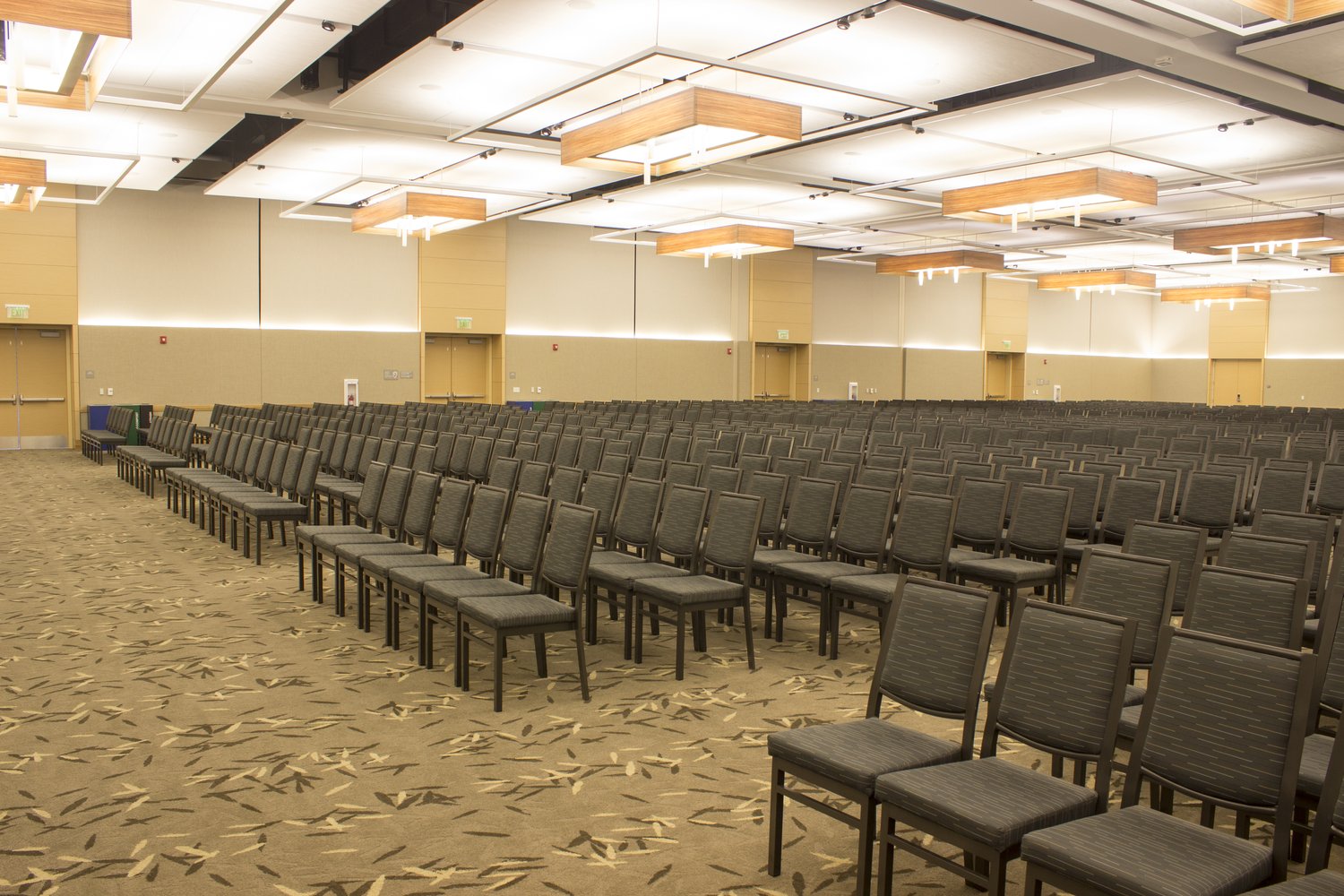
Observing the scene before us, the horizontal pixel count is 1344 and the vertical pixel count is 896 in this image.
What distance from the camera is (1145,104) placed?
1111 centimetres

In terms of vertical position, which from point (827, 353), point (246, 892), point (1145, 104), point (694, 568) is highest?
point (1145, 104)

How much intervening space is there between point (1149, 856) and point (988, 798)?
1.32ft

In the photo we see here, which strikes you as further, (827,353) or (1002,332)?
(1002,332)

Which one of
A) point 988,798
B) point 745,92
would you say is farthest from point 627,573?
point 745,92

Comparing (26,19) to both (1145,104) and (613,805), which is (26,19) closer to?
(613,805)

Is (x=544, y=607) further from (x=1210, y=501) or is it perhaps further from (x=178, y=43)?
(x=178, y=43)

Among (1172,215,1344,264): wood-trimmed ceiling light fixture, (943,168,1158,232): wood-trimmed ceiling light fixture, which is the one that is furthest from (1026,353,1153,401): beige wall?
(943,168,1158,232): wood-trimmed ceiling light fixture

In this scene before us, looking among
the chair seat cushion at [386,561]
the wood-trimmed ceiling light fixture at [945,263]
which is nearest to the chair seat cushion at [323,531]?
the chair seat cushion at [386,561]

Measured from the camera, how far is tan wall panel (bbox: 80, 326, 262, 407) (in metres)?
18.6

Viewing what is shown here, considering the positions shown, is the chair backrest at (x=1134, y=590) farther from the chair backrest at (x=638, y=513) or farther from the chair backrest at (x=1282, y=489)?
the chair backrest at (x=1282, y=489)

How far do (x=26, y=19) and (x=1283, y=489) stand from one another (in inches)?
320

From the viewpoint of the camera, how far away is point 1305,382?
3103 cm

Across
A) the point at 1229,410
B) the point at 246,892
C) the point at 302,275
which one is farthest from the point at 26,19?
the point at 1229,410

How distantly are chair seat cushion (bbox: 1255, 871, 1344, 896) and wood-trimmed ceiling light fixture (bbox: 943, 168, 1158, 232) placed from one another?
11.3 m
